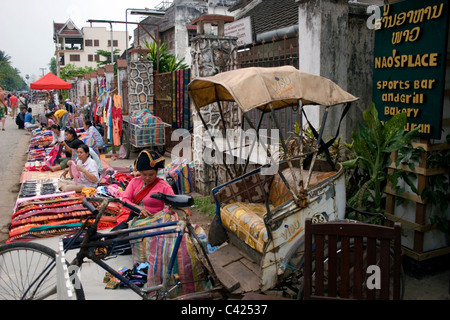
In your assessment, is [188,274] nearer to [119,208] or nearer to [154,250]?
[154,250]

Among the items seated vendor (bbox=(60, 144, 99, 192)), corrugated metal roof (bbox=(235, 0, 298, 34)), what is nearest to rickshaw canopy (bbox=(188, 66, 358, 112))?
seated vendor (bbox=(60, 144, 99, 192))

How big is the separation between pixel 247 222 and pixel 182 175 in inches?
162

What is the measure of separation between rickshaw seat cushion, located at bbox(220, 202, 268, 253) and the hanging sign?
6.08 feet

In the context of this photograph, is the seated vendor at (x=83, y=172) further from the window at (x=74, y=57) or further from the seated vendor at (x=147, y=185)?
the window at (x=74, y=57)

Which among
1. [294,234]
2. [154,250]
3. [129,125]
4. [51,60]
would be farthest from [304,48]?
[51,60]

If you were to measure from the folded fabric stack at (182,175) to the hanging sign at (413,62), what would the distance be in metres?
4.16

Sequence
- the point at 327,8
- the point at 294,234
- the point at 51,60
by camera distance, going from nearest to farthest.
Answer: the point at 294,234 → the point at 327,8 → the point at 51,60

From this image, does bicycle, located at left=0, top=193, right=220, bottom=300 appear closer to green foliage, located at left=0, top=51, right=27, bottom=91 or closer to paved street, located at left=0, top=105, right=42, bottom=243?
paved street, located at left=0, top=105, right=42, bottom=243

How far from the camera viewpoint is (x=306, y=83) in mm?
3574

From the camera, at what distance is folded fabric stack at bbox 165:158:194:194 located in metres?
7.75

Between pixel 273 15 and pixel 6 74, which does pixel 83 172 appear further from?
pixel 6 74

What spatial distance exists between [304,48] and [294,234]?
2.91m

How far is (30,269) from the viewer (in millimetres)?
3248

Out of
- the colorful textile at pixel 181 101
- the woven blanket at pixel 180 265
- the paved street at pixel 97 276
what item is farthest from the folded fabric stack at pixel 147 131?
the woven blanket at pixel 180 265
